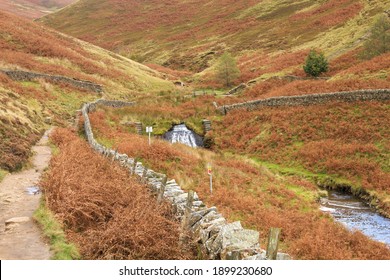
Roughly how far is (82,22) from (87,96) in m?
133

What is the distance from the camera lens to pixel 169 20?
145750 millimetres

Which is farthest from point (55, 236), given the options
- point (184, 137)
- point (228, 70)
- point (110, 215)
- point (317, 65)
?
point (228, 70)

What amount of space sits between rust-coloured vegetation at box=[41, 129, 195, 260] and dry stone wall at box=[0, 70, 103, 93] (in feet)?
98.6

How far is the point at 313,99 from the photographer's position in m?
34.7

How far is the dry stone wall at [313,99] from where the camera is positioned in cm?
3093

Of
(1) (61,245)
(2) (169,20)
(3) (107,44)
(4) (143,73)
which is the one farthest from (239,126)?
(2) (169,20)

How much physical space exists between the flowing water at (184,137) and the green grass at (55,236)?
2592 cm

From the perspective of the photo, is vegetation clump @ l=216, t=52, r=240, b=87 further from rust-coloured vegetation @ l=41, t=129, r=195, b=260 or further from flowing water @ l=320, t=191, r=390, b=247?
rust-coloured vegetation @ l=41, t=129, r=195, b=260

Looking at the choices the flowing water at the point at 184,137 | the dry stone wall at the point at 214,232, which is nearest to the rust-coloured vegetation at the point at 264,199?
the dry stone wall at the point at 214,232

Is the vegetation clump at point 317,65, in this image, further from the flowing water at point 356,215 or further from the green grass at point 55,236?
the green grass at point 55,236

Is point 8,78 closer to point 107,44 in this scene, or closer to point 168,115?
point 168,115

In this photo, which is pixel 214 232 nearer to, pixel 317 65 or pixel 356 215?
pixel 356 215

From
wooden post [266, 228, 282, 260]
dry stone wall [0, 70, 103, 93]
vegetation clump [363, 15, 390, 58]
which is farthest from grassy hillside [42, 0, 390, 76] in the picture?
wooden post [266, 228, 282, 260]

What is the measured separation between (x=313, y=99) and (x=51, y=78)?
31.2m
